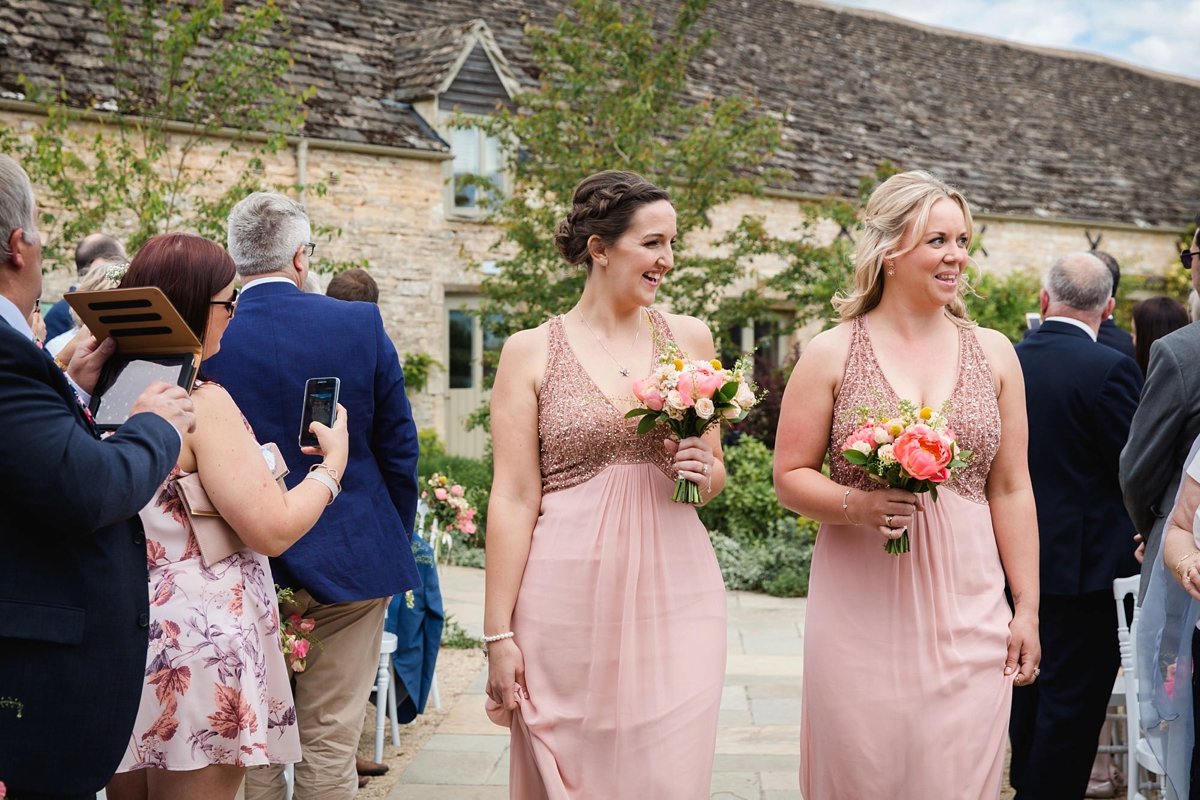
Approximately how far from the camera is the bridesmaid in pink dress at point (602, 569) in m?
3.08

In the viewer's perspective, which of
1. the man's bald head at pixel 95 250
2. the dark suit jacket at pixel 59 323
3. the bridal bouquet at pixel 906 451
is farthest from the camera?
the man's bald head at pixel 95 250

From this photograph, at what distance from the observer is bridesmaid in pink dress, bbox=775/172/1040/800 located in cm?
301

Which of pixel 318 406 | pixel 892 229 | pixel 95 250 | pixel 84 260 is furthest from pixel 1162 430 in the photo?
pixel 84 260

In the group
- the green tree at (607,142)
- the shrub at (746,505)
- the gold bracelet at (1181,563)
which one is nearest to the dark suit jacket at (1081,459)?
the gold bracelet at (1181,563)

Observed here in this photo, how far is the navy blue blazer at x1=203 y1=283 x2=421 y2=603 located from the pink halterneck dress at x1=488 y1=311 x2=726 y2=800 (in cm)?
75

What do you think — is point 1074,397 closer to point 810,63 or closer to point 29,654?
point 29,654

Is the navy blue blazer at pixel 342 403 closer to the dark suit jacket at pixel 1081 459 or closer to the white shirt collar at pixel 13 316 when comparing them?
the white shirt collar at pixel 13 316

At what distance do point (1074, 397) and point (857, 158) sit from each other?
587 inches

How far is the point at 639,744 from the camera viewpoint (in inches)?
120

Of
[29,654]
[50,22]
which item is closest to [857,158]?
[50,22]

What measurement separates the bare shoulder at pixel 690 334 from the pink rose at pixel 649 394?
448 millimetres

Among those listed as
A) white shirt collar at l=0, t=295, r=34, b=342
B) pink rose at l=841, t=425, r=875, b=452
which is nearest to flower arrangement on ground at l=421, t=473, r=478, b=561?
pink rose at l=841, t=425, r=875, b=452

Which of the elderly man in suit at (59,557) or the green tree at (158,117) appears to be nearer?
the elderly man in suit at (59,557)

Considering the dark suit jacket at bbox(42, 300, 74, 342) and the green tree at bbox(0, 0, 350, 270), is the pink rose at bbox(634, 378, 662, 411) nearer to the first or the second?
the dark suit jacket at bbox(42, 300, 74, 342)
